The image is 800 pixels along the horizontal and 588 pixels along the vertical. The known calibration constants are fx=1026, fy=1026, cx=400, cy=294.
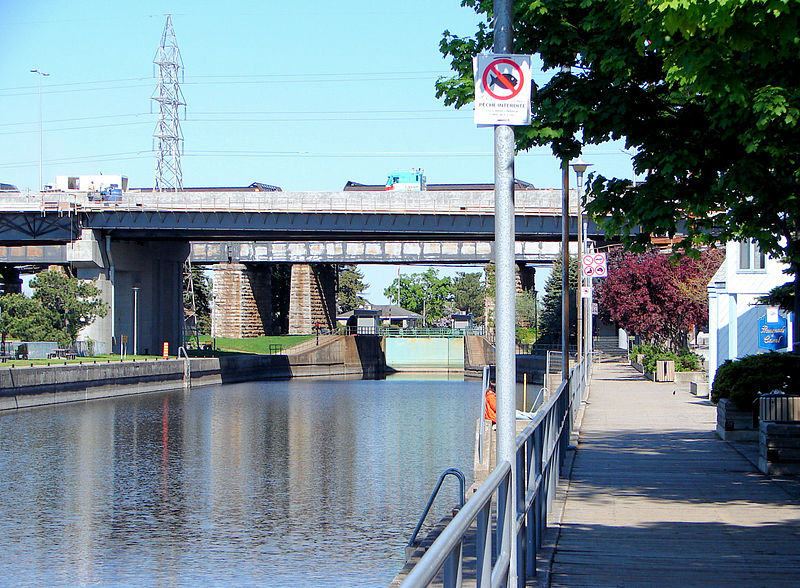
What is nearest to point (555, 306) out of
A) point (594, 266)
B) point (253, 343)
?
point (253, 343)

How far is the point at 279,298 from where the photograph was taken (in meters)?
116

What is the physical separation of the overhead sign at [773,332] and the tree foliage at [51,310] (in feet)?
142

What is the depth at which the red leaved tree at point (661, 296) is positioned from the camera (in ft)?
183

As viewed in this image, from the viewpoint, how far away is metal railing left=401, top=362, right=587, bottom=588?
4168mm

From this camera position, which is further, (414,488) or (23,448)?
(23,448)

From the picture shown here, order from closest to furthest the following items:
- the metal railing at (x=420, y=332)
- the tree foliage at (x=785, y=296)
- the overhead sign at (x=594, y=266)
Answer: the tree foliage at (x=785, y=296)
the overhead sign at (x=594, y=266)
the metal railing at (x=420, y=332)

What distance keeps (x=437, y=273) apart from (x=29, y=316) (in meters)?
122

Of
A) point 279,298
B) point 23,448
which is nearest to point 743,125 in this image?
point 23,448

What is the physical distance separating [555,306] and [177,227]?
3455 cm

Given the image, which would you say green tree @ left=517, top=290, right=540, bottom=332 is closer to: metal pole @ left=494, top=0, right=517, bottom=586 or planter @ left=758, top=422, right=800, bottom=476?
planter @ left=758, top=422, right=800, bottom=476

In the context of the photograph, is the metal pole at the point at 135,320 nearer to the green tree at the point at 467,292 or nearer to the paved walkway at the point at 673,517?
the paved walkway at the point at 673,517

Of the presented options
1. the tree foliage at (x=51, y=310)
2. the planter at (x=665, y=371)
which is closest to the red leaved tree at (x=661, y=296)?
the planter at (x=665, y=371)

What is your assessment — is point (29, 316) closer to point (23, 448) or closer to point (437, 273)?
point (23, 448)

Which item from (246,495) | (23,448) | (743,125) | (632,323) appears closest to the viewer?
(743,125)
